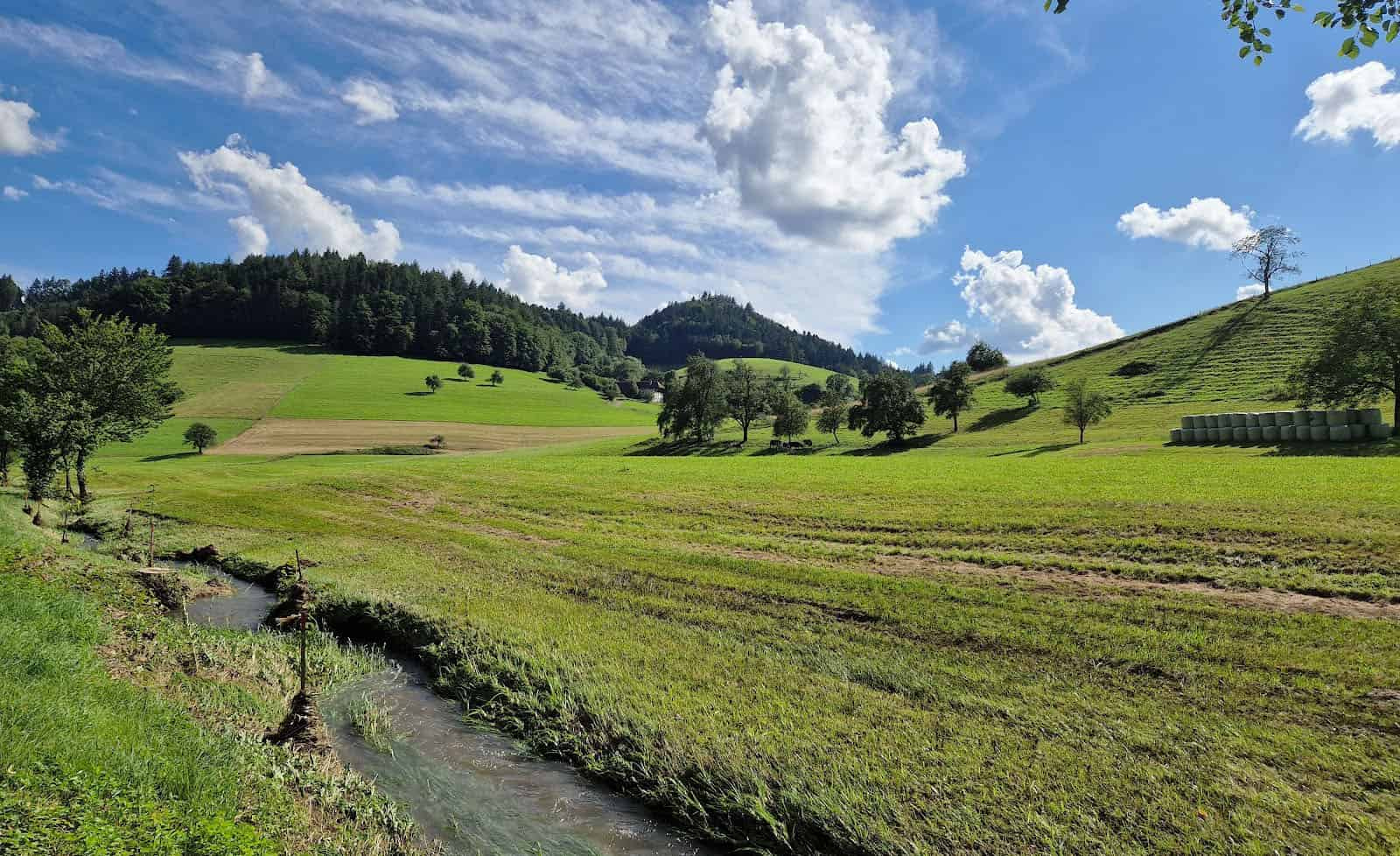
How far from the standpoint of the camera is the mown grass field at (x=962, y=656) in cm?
664

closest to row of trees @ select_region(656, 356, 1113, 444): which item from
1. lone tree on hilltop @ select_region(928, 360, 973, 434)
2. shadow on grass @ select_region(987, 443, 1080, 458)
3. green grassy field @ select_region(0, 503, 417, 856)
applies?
lone tree on hilltop @ select_region(928, 360, 973, 434)

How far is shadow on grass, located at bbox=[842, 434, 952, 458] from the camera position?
72000 millimetres

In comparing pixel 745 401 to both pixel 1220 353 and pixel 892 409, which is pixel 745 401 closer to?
pixel 892 409

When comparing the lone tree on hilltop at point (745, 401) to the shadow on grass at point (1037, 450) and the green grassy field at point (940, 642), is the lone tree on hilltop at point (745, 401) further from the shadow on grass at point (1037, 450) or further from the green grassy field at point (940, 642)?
the green grassy field at point (940, 642)

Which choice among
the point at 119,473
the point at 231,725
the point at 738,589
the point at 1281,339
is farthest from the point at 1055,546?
the point at 1281,339

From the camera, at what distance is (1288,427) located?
41.8 meters

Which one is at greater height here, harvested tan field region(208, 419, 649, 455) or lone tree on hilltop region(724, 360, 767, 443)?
lone tree on hilltop region(724, 360, 767, 443)

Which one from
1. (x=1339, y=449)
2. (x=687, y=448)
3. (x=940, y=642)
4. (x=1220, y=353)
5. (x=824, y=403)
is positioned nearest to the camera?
(x=940, y=642)

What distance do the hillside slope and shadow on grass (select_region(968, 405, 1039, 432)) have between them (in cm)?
441

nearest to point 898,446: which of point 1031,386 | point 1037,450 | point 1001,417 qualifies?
point 1037,450

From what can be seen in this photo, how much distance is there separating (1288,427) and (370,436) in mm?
99887

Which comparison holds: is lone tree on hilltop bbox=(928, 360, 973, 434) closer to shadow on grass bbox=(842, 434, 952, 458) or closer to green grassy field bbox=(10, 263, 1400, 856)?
shadow on grass bbox=(842, 434, 952, 458)

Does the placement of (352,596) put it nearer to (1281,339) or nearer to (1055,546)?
(1055,546)

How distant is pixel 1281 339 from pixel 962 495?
94386mm
